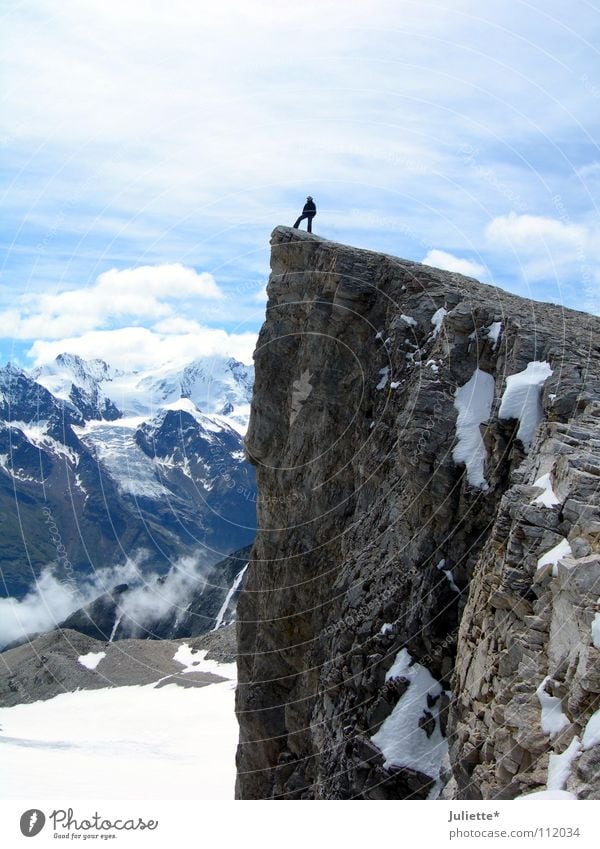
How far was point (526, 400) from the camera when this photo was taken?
28.7 m

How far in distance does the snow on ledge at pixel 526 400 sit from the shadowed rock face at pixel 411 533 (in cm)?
8

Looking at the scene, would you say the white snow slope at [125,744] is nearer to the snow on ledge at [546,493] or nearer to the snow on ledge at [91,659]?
the snow on ledge at [91,659]

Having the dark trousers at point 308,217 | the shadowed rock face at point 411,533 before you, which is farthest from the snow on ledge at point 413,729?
the dark trousers at point 308,217

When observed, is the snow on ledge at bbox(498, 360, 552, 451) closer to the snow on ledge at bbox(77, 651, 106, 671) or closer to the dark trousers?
the dark trousers

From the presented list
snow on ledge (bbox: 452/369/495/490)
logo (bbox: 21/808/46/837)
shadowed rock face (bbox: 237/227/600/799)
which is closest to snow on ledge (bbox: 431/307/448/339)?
shadowed rock face (bbox: 237/227/600/799)

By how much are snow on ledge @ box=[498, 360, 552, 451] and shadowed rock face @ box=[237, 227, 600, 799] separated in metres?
0.08

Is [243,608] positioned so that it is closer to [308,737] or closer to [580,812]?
[308,737]

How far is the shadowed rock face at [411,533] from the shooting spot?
20.3 metres

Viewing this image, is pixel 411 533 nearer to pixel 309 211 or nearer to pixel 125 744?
pixel 309 211

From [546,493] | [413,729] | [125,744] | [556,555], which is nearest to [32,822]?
[556,555]

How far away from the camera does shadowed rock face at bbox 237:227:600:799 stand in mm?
20344

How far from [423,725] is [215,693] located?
5477 inches

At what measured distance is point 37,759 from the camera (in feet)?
350

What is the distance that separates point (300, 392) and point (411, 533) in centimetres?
1540
